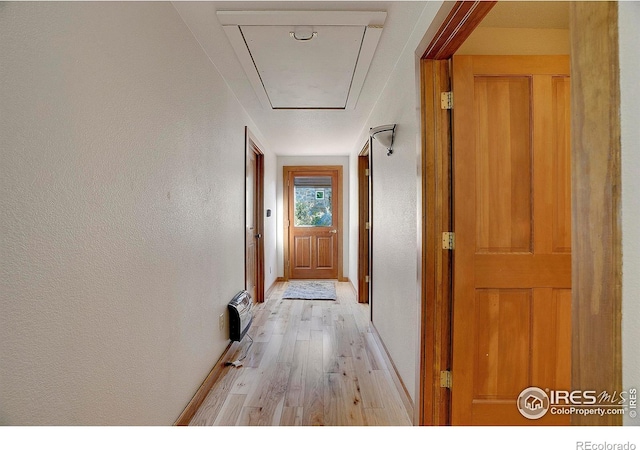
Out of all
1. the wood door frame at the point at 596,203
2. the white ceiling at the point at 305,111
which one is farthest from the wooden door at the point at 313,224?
the wood door frame at the point at 596,203

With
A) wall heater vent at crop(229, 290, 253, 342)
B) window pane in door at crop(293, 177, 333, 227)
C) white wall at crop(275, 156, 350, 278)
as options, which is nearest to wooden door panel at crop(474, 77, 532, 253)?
wall heater vent at crop(229, 290, 253, 342)

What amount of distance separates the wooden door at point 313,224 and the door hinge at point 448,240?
4.22 m

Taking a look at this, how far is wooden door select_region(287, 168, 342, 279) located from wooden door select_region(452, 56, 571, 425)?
A: 4226mm

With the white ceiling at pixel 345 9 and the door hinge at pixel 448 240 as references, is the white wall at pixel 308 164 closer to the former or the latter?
the white ceiling at pixel 345 9

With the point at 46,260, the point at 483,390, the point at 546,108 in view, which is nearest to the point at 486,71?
the point at 546,108

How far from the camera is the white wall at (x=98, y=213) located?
80cm

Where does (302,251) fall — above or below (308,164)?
below

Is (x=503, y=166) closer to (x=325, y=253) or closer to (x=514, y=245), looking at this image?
(x=514, y=245)

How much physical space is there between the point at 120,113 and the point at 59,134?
12.9 inches

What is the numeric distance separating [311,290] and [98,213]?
4134 millimetres

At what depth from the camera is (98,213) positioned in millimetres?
1072

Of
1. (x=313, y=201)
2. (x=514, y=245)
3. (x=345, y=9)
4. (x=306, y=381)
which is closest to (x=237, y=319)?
(x=306, y=381)

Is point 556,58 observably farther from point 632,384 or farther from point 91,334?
point 91,334

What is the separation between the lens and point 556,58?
162cm
